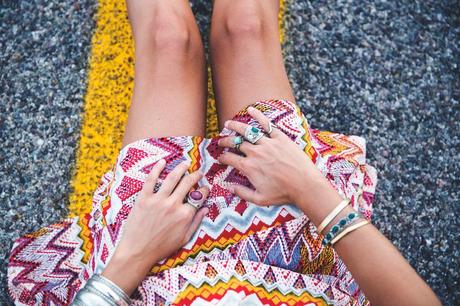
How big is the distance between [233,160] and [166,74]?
1.12 feet

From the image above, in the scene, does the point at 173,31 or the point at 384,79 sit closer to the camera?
the point at 173,31

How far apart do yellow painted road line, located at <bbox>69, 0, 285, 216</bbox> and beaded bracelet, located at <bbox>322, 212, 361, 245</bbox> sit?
69 centimetres

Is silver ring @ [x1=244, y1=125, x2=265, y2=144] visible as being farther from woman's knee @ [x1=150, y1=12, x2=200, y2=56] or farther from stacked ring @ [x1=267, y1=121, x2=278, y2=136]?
woman's knee @ [x1=150, y1=12, x2=200, y2=56]

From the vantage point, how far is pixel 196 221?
1.34 metres

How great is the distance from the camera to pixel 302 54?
1.90 metres

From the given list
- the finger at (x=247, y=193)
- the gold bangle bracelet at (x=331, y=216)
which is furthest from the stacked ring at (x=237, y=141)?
the gold bangle bracelet at (x=331, y=216)

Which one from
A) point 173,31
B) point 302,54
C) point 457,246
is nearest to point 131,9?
point 173,31

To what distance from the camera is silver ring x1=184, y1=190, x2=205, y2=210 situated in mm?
1351

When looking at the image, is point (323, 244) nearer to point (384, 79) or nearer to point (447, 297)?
point (447, 297)

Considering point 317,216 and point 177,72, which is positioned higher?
point 177,72

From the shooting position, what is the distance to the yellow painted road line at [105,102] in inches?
68.4

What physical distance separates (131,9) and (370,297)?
3.73ft

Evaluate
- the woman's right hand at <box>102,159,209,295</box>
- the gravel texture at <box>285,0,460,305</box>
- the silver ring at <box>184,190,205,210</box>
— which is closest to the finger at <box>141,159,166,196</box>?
the woman's right hand at <box>102,159,209,295</box>

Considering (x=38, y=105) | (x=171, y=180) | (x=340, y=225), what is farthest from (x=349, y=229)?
(x=38, y=105)
